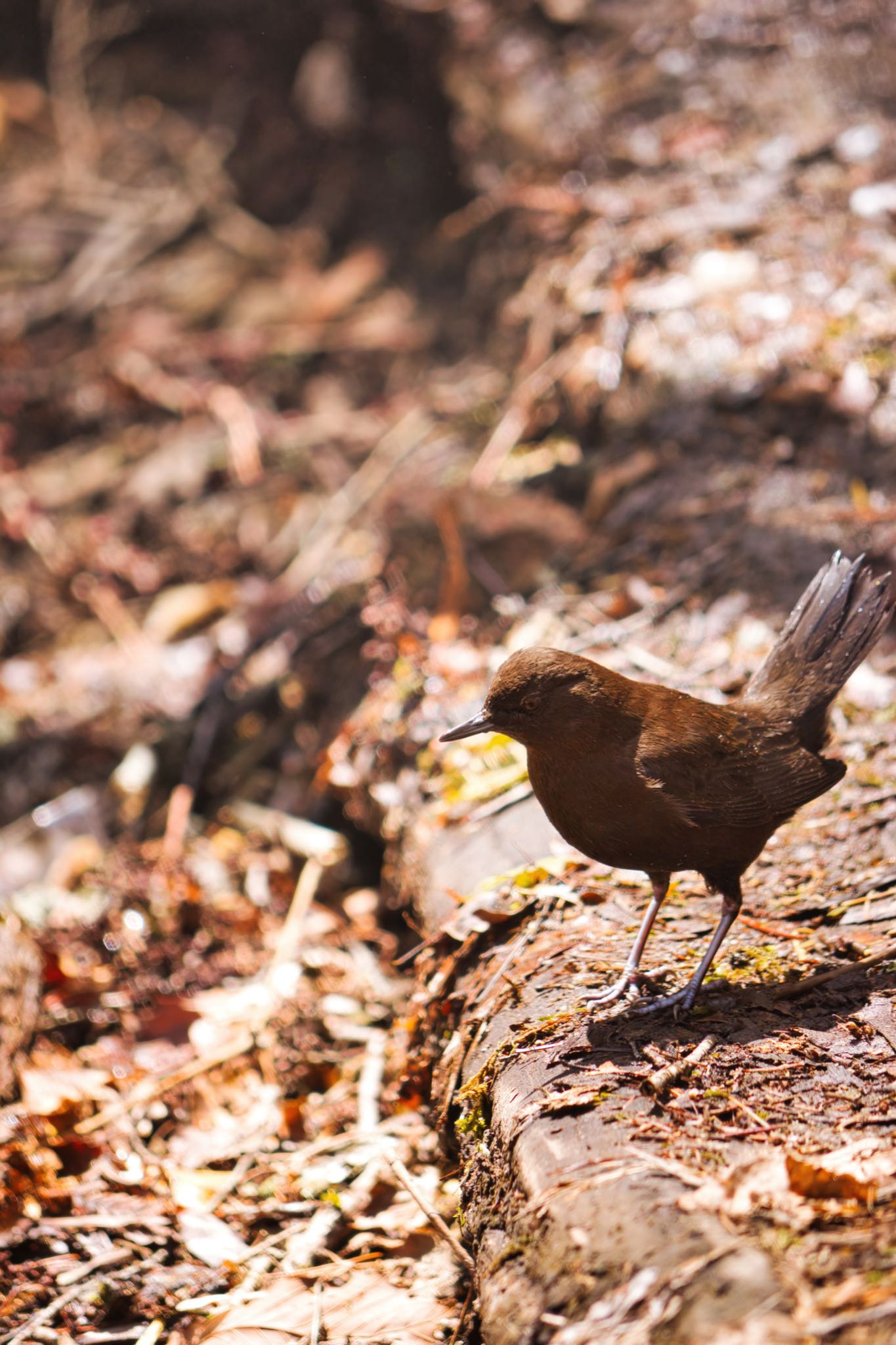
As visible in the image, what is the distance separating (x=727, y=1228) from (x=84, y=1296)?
1.86 m

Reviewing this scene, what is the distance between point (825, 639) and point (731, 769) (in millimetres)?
572

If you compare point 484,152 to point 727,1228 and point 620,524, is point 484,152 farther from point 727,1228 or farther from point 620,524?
point 727,1228

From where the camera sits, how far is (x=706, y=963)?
2752 mm

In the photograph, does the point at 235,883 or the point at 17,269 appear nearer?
the point at 235,883

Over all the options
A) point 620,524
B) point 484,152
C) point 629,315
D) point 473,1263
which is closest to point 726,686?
point 620,524

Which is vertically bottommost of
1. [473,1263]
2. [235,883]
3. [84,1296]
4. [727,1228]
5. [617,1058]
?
[235,883]

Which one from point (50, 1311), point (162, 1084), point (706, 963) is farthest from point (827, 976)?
point (162, 1084)

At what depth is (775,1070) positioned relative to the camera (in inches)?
95.0

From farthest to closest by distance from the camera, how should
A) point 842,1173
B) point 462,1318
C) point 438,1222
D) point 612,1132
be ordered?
1. point 438,1222
2. point 462,1318
3. point 612,1132
4. point 842,1173

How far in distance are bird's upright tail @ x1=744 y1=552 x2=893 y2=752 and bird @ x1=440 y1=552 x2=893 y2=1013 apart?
16mm

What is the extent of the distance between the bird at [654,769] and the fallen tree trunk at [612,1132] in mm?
179

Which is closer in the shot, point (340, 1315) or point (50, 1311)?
point (340, 1315)

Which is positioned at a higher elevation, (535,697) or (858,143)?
A: (858,143)

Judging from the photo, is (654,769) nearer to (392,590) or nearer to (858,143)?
(392,590)
